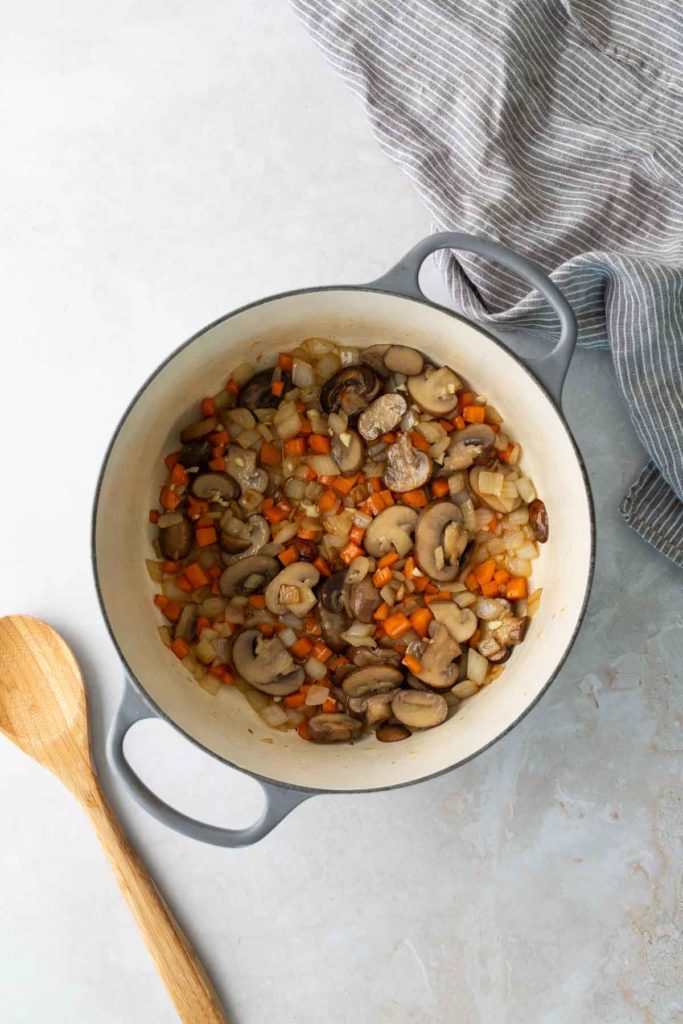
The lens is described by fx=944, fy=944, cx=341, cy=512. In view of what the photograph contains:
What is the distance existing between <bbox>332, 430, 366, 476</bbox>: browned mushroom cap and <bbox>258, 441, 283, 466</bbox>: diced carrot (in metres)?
0.11

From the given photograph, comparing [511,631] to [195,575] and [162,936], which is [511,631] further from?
[162,936]

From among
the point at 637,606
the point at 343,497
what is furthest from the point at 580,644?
the point at 343,497

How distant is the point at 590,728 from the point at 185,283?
1.19 metres

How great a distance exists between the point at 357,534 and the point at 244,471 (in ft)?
0.82

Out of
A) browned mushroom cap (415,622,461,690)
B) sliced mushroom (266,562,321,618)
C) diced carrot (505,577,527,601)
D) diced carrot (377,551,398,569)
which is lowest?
browned mushroom cap (415,622,461,690)

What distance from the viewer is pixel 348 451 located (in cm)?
181

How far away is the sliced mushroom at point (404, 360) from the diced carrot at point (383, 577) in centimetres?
38

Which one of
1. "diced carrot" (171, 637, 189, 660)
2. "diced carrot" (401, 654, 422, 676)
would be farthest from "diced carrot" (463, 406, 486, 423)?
"diced carrot" (171, 637, 189, 660)

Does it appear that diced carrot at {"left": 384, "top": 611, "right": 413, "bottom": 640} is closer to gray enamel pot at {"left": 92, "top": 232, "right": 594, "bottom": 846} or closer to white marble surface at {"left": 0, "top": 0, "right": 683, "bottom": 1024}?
gray enamel pot at {"left": 92, "top": 232, "right": 594, "bottom": 846}

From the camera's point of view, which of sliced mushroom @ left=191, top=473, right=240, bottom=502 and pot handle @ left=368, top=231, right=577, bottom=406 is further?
sliced mushroom @ left=191, top=473, right=240, bottom=502

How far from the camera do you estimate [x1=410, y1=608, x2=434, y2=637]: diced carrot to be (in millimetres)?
1794

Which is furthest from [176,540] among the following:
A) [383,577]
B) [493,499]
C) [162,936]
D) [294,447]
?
[162,936]

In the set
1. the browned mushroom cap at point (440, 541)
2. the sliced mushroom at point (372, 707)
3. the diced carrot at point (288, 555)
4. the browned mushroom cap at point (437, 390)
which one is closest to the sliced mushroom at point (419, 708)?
the sliced mushroom at point (372, 707)

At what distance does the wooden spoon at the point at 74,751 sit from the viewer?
5.84 ft
